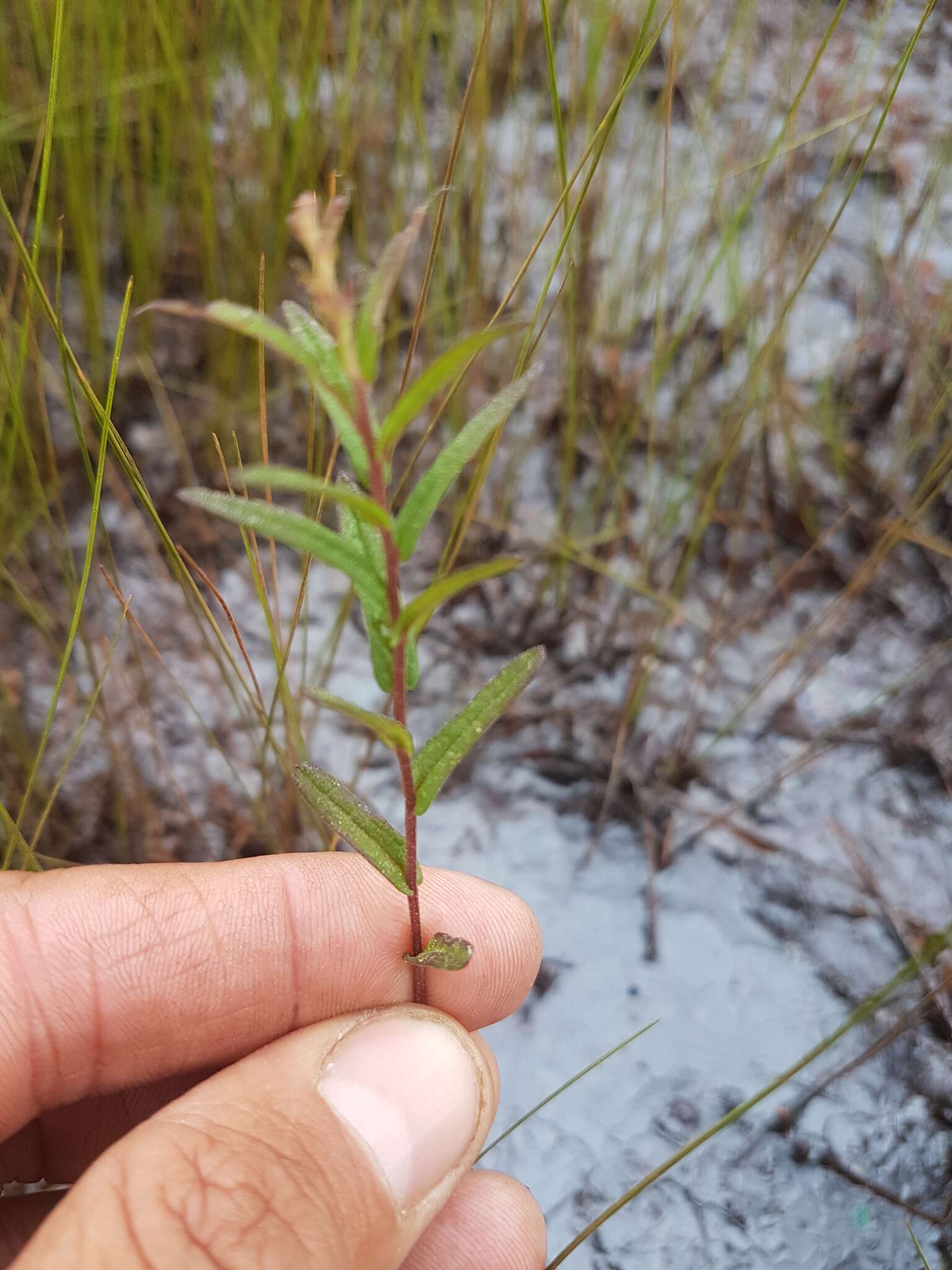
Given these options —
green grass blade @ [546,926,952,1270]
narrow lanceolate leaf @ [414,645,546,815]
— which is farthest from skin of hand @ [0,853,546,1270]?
narrow lanceolate leaf @ [414,645,546,815]

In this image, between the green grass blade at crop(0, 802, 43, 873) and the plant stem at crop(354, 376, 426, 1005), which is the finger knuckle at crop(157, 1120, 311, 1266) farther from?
the green grass blade at crop(0, 802, 43, 873)

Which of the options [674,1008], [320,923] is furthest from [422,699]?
[674,1008]

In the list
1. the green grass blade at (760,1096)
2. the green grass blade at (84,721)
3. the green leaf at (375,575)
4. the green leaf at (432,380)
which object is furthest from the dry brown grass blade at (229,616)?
the green grass blade at (760,1096)

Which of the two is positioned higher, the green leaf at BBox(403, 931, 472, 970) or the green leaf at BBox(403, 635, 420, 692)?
the green leaf at BBox(403, 635, 420, 692)

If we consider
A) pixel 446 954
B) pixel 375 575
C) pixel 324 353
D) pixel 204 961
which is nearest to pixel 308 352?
pixel 324 353

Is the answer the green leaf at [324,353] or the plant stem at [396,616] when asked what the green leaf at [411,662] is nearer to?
the plant stem at [396,616]

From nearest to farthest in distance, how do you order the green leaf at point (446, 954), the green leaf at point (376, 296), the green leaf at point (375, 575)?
the green leaf at point (376, 296) → the green leaf at point (375, 575) → the green leaf at point (446, 954)

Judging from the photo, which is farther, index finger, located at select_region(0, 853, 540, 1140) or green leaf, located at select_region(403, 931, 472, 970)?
index finger, located at select_region(0, 853, 540, 1140)
